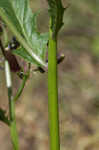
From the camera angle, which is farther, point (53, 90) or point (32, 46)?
point (32, 46)

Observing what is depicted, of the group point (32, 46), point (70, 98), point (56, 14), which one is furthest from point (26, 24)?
point (70, 98)

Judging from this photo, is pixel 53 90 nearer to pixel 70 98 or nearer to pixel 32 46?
pixel 32 46

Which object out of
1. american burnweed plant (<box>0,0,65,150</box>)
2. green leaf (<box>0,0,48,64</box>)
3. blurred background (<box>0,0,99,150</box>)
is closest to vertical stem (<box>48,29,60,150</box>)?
american burnweed plant (<box>0,0,65,150</box>)

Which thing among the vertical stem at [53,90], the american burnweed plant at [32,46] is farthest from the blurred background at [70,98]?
the vertical stem at [53,90]

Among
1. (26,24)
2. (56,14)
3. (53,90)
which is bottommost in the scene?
(53,90)

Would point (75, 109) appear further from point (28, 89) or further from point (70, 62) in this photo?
point (70, 62)

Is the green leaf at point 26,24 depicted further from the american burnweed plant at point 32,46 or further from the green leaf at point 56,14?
the green leaf at point 56,14

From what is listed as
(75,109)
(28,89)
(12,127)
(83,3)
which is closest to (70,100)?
(75,109)
